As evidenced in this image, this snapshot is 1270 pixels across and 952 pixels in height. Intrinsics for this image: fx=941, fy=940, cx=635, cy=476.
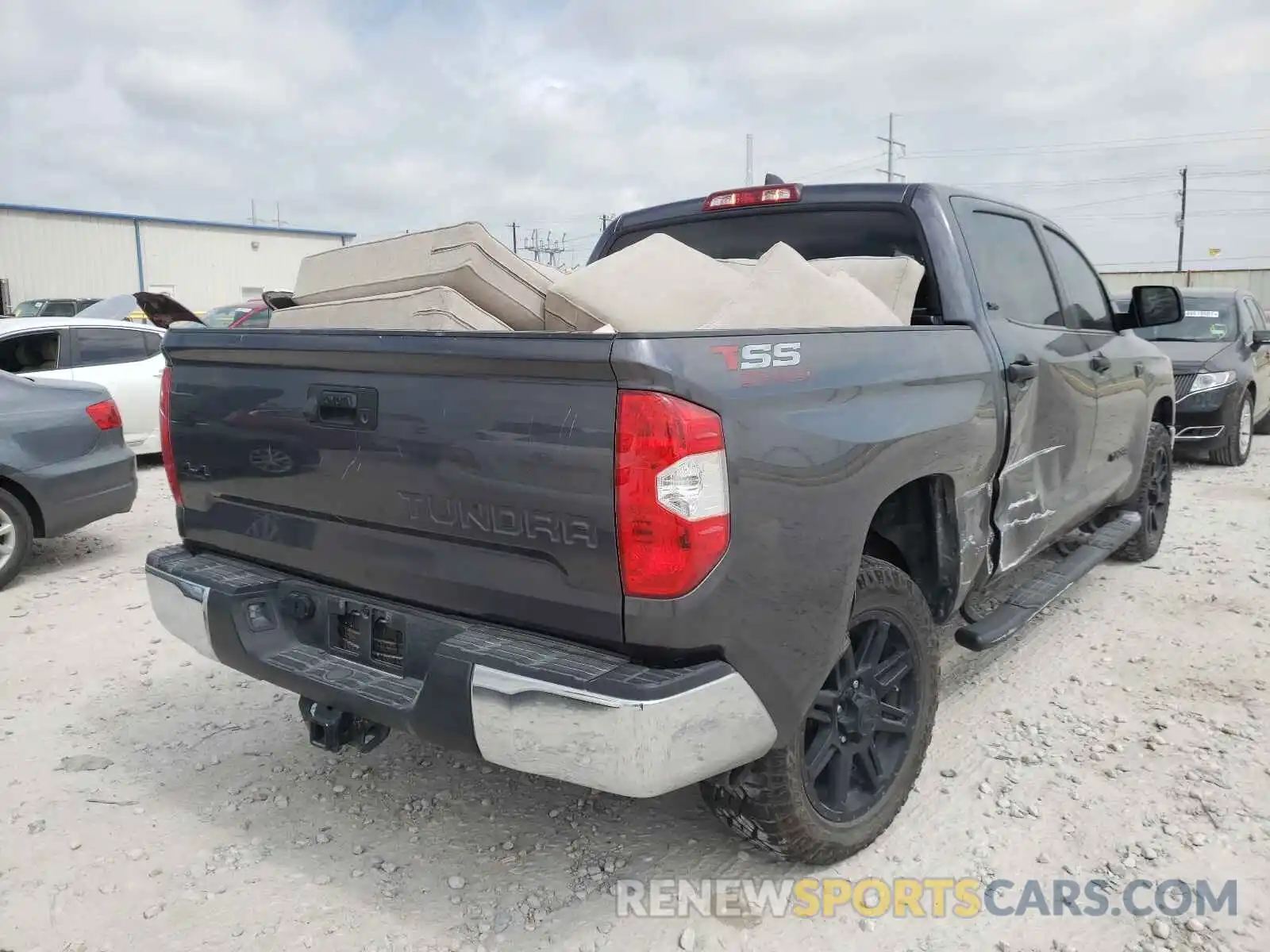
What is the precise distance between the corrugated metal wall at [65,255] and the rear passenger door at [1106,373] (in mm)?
37408

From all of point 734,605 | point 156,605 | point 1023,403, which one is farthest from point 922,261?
point 156,605

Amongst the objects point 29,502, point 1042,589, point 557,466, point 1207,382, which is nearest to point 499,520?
point 557,466

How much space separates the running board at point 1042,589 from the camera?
3.46 metres

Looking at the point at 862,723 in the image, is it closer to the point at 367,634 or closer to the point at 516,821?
the point at 516,821

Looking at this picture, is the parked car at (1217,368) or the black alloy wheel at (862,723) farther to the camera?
the parked car at (1217,368)

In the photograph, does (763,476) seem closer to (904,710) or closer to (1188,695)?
(904,710)

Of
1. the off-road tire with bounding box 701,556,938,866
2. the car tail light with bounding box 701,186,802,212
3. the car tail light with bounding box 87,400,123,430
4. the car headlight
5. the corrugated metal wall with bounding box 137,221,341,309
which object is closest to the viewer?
the off-road tire with bounding box 701,556,938,866

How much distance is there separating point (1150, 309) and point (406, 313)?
399cm

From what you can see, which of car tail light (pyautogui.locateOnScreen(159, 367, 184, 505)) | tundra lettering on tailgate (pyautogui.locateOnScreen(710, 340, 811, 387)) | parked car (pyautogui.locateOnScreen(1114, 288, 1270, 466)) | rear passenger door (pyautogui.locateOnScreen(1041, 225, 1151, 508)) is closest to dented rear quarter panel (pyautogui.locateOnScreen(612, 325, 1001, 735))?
tundra lettering on tailgate (pyautogui.locateOnScreen(710, 340, 811, 387))

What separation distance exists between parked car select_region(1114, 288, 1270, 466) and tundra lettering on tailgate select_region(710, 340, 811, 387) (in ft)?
23.7

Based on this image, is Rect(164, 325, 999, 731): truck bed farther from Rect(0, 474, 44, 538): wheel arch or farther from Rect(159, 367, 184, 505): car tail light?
Rect(0, 474, 44, 538): wheel arch

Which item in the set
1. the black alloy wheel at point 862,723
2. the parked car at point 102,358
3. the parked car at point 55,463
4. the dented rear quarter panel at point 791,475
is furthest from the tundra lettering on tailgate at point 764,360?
the parked car at point 102,358

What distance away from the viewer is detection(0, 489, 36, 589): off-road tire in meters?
5.43

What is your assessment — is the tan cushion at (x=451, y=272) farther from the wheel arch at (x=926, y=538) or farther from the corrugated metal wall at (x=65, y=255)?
the corrugated metal wall at (x=65, y=255)
